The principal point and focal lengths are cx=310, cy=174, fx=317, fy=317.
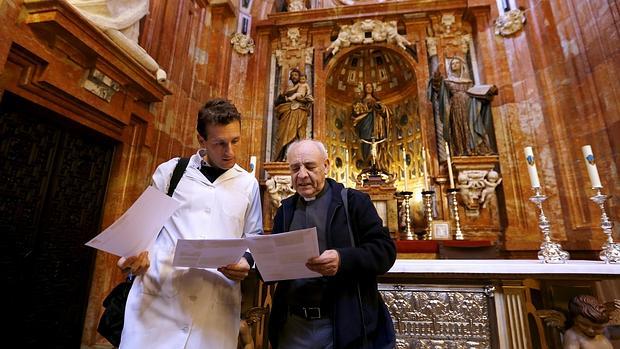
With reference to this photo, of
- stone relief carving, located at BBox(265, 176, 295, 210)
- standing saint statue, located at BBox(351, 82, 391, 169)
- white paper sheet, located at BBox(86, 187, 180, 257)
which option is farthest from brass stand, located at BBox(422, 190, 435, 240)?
white paper sheet, located at BBox(86, 187, 180, 257)

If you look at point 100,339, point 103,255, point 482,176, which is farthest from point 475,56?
point 100,339

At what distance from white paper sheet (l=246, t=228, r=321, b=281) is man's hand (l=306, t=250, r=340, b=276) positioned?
19mm

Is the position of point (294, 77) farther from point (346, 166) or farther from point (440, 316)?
point (440, 316)

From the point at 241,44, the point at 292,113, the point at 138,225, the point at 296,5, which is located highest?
the point at 296,5

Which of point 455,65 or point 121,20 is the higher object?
point 455,65

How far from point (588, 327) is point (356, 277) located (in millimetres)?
1814

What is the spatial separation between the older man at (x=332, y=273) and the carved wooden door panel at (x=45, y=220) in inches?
98.2

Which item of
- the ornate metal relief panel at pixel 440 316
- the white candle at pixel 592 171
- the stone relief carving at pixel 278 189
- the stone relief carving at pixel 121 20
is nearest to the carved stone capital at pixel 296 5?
the stone relief carving at pixel 121 20

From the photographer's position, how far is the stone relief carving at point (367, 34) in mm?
5938

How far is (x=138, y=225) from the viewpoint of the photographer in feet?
3.67

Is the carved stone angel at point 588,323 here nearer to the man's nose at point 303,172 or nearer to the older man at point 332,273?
the older man at point 332,273

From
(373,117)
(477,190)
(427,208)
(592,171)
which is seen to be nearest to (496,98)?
(477,190)

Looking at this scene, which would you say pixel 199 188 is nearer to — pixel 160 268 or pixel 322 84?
pixel 160 268

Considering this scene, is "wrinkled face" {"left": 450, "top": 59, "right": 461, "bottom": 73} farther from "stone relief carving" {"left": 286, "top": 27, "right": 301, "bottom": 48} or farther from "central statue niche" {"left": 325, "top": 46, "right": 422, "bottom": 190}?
"stone relief carving" {"left": 286, "top": 27, "right": 301, "bottom": 48}
